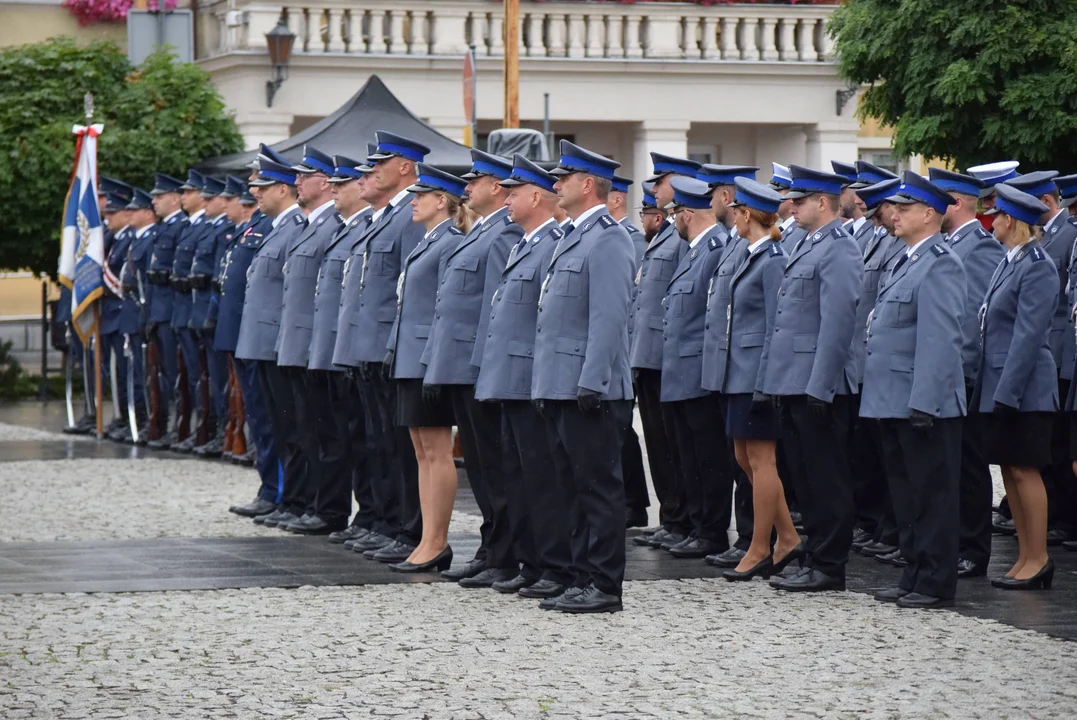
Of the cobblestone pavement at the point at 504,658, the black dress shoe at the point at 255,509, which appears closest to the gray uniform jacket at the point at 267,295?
the black dress shoe at the point at 255,509

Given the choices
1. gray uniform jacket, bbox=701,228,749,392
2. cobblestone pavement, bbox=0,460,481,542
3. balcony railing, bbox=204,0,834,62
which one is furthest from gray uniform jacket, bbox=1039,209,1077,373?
balcony railing, bbox=204,0,834,62

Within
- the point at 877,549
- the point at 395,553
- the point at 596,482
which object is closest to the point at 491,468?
the point at 596,482

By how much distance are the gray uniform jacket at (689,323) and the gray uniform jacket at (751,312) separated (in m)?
0.51

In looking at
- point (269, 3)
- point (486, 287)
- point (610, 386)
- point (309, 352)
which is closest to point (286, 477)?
point (309, 352)

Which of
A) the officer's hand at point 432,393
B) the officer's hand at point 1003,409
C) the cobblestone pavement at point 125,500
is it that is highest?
the officer's hand at point 432,393

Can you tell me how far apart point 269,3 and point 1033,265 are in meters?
19.5

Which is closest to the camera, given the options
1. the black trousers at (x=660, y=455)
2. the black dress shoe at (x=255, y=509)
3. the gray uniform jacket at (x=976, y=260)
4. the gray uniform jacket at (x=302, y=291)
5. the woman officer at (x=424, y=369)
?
the woman officer at (x=424, y=369)

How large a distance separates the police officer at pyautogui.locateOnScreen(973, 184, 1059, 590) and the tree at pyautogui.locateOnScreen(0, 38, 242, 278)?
1278cm

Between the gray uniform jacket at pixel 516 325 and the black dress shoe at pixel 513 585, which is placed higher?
the gray uniform jacket at pixel 516 325

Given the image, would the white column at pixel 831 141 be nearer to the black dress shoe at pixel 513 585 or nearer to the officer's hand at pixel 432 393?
the officer's hand at pixel 432 393

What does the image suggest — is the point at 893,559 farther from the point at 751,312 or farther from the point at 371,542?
the point at 371,542

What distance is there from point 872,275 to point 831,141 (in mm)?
20342

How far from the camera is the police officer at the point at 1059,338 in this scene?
11.6 metres

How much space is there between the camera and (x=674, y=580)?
428 inches
